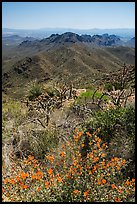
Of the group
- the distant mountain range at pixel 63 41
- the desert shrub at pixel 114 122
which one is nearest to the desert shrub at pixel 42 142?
the desert shrub at pixel 114 122

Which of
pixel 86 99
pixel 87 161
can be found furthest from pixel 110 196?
pixel 86 99

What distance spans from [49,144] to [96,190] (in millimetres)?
1489

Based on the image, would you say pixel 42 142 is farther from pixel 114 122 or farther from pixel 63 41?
pixel 63 41

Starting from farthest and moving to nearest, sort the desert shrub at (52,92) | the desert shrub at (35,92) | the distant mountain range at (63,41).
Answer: the distant mountain range at (63,41)
the desert shrub at (35,92)
the desert shrub at (52,92)

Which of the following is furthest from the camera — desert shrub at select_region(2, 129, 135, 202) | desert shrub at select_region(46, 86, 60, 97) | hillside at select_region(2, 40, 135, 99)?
hillside at select_region(2, 40, 135, 99)

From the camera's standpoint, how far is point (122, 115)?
4.86m

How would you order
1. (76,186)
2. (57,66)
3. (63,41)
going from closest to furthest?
1. (76,186)
2. (57,66)
3. (63,41)

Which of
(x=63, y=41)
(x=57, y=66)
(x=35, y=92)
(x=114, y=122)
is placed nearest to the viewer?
(x=114, y=122)

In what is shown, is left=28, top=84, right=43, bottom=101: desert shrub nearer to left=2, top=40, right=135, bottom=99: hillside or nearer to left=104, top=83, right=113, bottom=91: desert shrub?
left=104, top=83, right=113, bottom=91: desert shrub

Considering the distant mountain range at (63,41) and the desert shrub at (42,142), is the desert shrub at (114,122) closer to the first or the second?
the desert shrub at (42,142)

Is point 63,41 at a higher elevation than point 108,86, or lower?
higher

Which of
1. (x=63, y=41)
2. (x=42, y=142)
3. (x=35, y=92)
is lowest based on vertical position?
(x=42, y=142)

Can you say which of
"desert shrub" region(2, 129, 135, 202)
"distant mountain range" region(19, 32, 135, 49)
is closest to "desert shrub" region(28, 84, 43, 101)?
"desert shrub" region(2, 129, 135, 202)

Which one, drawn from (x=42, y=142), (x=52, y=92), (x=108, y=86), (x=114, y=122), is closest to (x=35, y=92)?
(x=52, y=92)
